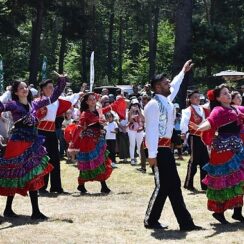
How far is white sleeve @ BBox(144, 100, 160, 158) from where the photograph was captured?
754 centimetres

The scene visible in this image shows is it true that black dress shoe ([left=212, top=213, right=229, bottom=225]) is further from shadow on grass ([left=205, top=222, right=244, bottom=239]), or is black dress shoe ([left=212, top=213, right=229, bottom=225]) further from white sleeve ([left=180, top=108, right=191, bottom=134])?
white sleeve ([left=180, top=108, right=191, bottom=134])

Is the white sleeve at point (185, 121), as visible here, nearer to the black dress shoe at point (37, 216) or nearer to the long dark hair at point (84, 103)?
the long dark hair at point (84, 103)

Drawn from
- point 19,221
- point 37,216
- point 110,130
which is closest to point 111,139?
point 110,130

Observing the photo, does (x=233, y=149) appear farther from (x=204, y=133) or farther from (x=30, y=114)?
(x=30, y=114)

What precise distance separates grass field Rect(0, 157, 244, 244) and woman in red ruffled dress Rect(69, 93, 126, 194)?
353mm

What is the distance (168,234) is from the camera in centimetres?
772

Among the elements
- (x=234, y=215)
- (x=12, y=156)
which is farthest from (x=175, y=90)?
(x=12, y=156)

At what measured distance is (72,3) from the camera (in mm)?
36750

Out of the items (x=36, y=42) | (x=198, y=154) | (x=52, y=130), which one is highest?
(x=36, y=42)

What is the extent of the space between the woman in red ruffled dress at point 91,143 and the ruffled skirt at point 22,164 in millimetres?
2588

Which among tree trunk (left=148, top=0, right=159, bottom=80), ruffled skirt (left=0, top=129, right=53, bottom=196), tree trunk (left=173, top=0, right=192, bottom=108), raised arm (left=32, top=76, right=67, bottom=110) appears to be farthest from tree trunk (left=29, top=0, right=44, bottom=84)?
ruffled skirt (left=0, top=129, right=53, bottom=196)

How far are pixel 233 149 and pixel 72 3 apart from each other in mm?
29697

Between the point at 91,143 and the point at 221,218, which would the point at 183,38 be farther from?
the point at 221,218

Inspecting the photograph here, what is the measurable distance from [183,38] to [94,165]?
41.4ft
